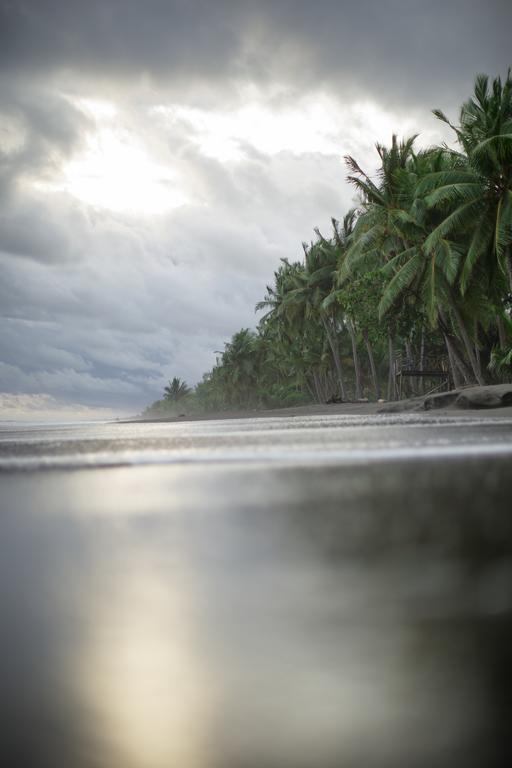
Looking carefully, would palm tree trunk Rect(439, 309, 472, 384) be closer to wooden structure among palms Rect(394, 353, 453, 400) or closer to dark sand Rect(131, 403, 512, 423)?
dark sand Rect(131, 403, 512, 423)

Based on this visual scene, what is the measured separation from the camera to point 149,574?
2.30ft

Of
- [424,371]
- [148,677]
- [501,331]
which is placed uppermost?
[501,331]

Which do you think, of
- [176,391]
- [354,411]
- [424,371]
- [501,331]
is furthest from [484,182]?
[176,391]

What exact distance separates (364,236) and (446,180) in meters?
4.41

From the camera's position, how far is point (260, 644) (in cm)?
52

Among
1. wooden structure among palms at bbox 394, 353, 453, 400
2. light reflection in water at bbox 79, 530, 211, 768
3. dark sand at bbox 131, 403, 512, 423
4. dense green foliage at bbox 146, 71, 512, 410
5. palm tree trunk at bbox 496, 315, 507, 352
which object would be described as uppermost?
dense green foliage at bbox 146, 71, 512, 410

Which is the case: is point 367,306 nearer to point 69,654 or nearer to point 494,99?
point 494,99

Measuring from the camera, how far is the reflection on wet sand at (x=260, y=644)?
42 cm

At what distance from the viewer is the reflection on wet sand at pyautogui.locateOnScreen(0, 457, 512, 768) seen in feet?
1.38

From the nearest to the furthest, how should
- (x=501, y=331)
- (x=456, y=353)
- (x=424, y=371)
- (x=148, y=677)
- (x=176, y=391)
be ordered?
(x=148, y=677) < (x=501, y=331) < (x=456, y=353) < (x=424, y=371) < (x=176, y=391)

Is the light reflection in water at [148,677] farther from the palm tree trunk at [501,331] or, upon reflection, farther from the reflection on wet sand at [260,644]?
the palm tree trunk at [501,331]

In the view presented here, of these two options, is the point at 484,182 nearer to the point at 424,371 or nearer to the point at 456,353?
the point at 456,353

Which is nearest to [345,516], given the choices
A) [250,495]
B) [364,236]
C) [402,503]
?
[402,503]

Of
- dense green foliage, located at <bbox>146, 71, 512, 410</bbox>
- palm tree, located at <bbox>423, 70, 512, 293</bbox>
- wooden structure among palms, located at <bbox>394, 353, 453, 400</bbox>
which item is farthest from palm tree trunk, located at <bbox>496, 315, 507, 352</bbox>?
wooden structure among palms, located at <bbox>394, 353, 453, 400</bbox>
